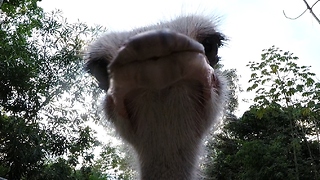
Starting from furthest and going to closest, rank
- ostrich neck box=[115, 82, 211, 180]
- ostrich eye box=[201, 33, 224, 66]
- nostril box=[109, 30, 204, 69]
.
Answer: ostrich eye box=[201, 33, 224, 66], ostrich neck box=[115, 82, 211, 180], nostril box=[109, 30, 204, 69]

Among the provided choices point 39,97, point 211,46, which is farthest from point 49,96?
point 211,46

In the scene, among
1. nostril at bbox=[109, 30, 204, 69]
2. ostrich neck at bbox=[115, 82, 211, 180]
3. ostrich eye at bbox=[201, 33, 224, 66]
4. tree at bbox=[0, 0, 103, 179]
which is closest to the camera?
nostril at bbox=[109, 30, 204, 69]

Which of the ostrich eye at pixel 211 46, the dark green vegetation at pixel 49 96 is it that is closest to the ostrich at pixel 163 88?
the ostrich eye at pixel 211 46

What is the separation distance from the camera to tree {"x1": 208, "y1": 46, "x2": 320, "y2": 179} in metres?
7.75

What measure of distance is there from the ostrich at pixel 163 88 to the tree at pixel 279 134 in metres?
6.17

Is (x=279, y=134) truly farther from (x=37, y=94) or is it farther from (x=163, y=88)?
(x=163, y=88)

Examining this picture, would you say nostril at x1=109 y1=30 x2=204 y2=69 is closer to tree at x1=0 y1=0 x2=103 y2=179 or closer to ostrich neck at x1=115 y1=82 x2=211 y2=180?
ostrich neck at x1=115 y1=82 x2=211 y2=180

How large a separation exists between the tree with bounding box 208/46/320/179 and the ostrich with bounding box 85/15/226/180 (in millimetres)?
6167

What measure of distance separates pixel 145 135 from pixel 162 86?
310 millimetres

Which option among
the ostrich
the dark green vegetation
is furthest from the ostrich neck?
the dark green vegetation

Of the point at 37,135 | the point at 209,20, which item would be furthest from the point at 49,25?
the point at 209,20

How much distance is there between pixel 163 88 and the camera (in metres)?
1.08

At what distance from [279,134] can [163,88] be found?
9.82 meters

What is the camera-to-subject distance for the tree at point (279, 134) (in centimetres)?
775
